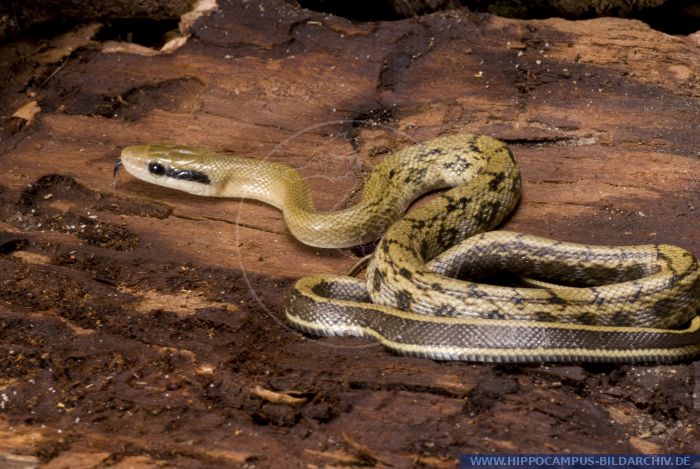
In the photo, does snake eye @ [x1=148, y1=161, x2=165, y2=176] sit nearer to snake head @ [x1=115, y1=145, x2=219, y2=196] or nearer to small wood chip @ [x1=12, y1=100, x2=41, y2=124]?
snake head @ [x1=115, y1=145, x2=219, y2=196]

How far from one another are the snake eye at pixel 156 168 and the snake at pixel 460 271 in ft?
0.03

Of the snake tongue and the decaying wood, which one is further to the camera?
the snake tongue

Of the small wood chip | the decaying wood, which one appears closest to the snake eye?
the decaying wood

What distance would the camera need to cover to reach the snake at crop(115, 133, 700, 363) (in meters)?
5.97

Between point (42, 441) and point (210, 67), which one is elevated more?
point (210, 67)

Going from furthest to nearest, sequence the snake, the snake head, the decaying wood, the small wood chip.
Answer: the small wood chip, the snake head, the snake, the decaying wood

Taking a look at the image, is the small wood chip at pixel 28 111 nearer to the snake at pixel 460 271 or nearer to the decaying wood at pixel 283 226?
the decaying wood at pixel 283 226

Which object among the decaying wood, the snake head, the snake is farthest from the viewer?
the snake head

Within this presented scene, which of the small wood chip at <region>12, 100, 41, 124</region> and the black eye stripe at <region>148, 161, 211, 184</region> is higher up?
the small wood chip at <region>12, 100, 41, 124</region>

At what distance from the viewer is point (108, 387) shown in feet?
18.8

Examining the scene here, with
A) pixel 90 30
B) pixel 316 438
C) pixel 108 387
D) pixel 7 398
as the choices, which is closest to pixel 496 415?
pixel 316 438

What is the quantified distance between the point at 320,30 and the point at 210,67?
1345 mm

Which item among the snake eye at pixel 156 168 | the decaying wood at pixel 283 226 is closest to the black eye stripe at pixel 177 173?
the snake eye at pixel 156 168

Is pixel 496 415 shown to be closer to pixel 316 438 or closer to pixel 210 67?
pixel 316 438
